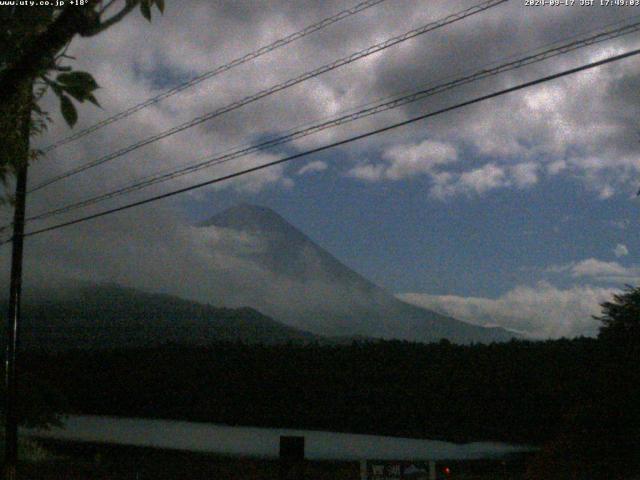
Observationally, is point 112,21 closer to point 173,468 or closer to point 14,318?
point 14,318

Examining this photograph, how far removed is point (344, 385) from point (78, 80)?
42.4 m

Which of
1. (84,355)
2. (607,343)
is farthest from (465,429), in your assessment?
(84,355)

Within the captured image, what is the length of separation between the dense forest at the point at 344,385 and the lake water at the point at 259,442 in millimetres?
3135

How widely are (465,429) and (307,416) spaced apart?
1137 centimetres

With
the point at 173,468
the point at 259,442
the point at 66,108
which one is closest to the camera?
the point at 66,108

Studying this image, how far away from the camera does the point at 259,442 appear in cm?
3341

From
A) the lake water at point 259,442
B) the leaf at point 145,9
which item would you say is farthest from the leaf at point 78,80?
the lake water at point 259,442

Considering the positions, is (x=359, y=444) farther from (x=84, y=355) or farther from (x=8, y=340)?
(x=84, y=355)

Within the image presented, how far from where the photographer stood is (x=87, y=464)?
2197 centimetres

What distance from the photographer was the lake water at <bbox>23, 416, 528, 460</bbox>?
2747cm

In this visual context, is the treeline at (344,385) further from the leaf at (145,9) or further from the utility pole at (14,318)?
the leaf at (145,9)

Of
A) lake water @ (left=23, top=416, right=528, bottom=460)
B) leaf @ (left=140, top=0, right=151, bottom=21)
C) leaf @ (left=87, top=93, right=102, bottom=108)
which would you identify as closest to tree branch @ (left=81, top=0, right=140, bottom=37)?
leaf @ (left=140, top=0, right=151, bottom=21)

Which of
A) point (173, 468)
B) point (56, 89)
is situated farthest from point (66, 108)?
point (173, 468)

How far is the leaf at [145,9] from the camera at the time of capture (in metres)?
4.74
